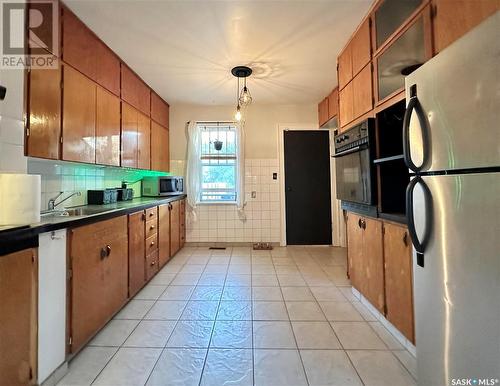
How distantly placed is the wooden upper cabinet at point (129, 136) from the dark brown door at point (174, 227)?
899mm

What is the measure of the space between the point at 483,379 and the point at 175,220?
A: 3593mm

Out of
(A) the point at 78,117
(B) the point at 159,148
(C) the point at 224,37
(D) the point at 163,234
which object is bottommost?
(D) the point at 163,234

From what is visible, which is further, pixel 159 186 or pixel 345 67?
pixel 159 186

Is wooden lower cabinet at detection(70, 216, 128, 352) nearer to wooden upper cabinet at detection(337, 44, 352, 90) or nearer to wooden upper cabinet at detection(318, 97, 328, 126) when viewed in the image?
wooden upper cabinet at detection(337, 44, 352, 90)

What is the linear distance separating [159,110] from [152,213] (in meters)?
1.96

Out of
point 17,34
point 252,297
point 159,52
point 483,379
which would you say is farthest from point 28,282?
point 159,52

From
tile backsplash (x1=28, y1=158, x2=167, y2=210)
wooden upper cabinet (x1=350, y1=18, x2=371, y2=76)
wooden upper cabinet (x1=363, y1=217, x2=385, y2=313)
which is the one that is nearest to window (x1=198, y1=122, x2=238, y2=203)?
tile backsplash (x1=28, y1=158, x2=167, y2=210)

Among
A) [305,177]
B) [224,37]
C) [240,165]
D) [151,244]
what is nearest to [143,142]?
[151,244]

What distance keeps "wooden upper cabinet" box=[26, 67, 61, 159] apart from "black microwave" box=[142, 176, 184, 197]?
1.90 meters

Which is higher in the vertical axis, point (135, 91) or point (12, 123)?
point (135, 91)

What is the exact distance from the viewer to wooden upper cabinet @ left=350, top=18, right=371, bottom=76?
2127 millimetres

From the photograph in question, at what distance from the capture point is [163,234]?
3.34 meters

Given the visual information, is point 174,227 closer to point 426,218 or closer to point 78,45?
point 78,45
